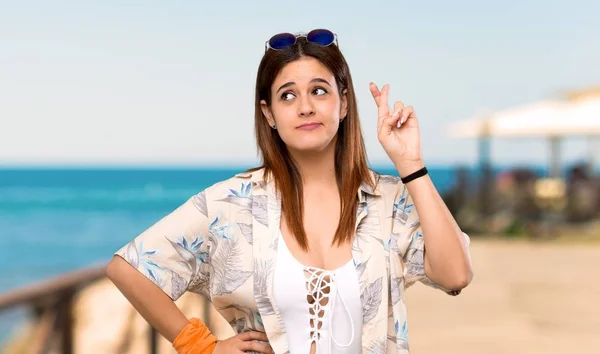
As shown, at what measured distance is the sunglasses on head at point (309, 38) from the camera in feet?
7.85

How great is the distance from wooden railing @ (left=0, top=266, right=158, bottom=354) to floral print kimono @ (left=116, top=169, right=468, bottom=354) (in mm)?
1020

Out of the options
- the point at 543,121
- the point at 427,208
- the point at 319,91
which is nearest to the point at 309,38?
the point at 319,91

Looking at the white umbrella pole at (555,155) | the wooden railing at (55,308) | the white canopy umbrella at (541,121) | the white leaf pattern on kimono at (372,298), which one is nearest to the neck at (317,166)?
the white leaf pattern on kimono at (372,298)

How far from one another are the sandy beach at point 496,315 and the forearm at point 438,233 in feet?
8.65

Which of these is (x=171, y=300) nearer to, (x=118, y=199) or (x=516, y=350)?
(x=516, y=350)

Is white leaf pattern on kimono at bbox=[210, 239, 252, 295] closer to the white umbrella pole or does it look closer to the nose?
the nose

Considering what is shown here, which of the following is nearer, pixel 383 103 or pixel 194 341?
pixel 383 103

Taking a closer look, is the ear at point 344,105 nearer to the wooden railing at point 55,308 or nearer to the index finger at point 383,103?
the index finger at point 383,103

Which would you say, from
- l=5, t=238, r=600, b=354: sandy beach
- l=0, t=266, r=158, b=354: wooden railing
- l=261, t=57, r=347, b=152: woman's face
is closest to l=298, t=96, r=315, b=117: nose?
l=261, t=57, r=347, b=152: woman's face

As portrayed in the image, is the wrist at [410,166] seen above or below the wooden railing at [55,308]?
above

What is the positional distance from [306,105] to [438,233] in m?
0.49

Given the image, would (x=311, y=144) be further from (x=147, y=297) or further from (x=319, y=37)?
(x=147, y=297)

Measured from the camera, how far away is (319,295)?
2.25 m

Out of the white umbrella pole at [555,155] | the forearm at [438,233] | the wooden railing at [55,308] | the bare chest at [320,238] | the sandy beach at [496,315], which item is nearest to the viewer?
the forearm at [438,233]
